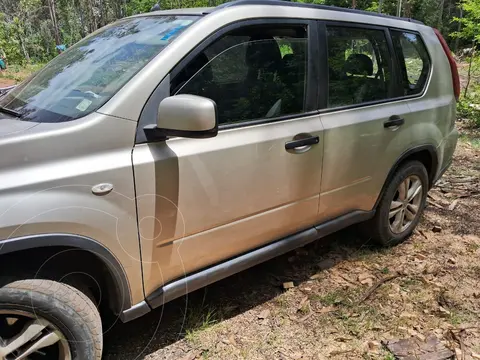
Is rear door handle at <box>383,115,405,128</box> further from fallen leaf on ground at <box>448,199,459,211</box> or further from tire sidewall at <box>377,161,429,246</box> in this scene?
fallen leaf on ground at <box>448,199,459,211</box>

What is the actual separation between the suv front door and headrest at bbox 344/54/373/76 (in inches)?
16.7

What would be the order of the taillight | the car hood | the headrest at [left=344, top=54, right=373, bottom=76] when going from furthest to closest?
the taillight, the headrest at [left=344, top=54, right=373, bottom=76], the car hood

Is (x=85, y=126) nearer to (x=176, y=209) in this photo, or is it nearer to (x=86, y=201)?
(x=86, y=201)

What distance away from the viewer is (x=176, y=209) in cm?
223

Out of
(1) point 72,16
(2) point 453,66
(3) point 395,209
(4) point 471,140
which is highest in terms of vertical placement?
(2) point 453,66

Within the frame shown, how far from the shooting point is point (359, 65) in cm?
318

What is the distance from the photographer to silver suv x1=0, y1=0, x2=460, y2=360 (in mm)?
1895

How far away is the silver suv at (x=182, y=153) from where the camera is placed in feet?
6.22

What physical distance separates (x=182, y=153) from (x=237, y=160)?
1.14 ft

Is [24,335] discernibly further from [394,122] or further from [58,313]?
[394,122]

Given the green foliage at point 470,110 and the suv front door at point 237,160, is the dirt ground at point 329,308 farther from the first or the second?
the green foliage at point 470,110

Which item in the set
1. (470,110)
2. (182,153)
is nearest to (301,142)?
(182,153)

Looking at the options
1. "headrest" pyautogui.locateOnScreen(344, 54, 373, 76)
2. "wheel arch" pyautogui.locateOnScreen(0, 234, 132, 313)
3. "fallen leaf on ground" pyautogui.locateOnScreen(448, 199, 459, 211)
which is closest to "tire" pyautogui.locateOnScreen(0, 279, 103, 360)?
"wheel arch" pyautogui.locateOnScreen(0, 234, 132, 313)

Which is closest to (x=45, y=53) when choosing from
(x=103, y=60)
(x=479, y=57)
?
(x=479, y=57)
